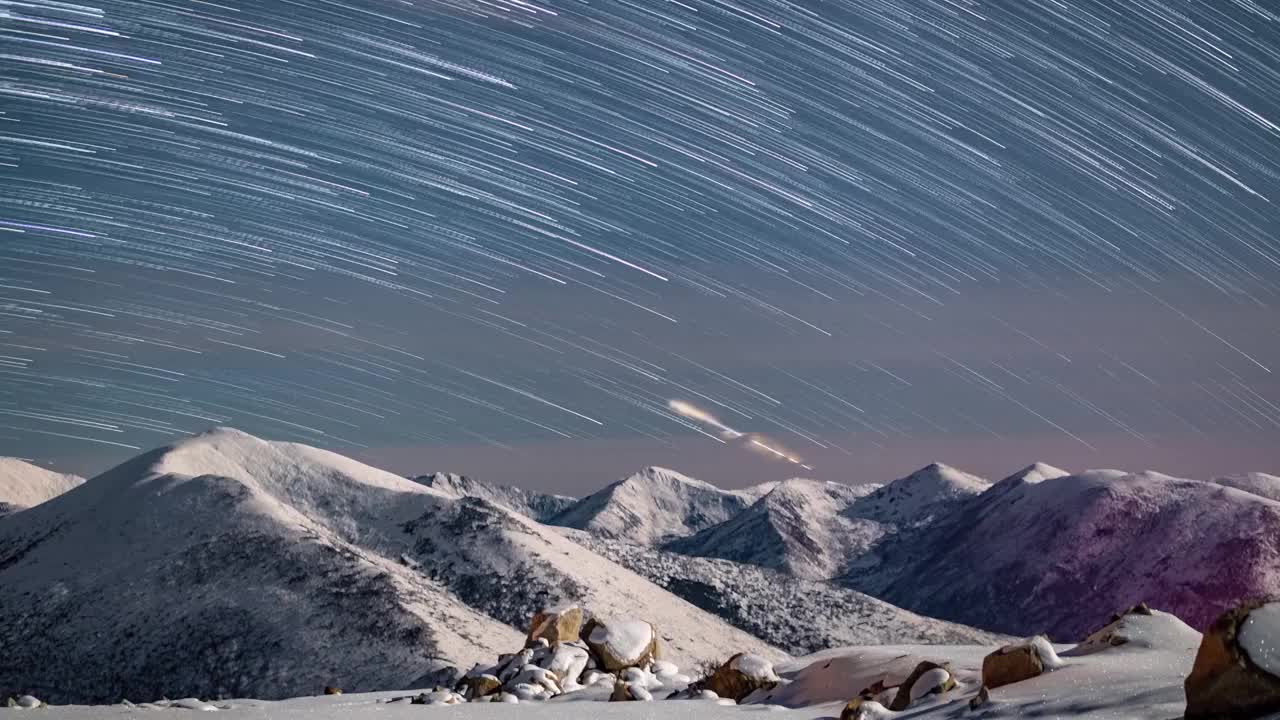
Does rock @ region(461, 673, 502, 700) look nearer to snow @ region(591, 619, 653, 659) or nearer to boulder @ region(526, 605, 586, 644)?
snow @ region(591, 619, 653, 659)

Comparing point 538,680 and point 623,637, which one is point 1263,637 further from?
point 623,637

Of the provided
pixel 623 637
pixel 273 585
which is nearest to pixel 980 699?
pixel 623 637

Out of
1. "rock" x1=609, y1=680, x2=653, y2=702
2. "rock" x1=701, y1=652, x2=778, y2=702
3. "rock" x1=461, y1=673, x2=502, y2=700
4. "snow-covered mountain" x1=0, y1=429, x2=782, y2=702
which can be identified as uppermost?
"rock" x1=701, y1=652, x2=778, y2=702

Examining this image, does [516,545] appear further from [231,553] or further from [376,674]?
[376,674]

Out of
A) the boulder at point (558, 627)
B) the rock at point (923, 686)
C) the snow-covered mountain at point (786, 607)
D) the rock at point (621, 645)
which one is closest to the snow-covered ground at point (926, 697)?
the rock at point (923, 686)

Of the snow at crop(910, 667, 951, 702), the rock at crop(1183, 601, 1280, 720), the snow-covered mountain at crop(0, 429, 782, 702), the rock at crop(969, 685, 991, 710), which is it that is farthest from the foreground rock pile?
the snow-covered mountain at crop(0, 429, 782, 702)

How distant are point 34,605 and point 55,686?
53.0ft

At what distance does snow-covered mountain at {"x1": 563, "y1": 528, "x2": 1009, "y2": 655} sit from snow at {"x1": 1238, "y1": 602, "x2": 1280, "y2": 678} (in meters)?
105

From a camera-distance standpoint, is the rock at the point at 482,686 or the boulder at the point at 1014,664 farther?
the rock at the point at 482,686

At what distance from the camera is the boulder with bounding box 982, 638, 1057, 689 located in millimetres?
17344

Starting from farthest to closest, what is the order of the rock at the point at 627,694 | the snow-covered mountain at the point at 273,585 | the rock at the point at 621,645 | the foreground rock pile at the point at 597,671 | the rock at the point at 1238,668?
the snow-covered mountain at the point at 273,585 → the rock at the point at 621,645 → the foreground rock pile at the point at 597,671 → the rock at the point at 627,694 → the rock at the point at 1238,668

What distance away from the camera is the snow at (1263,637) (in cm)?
1136

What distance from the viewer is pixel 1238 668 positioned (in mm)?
11477

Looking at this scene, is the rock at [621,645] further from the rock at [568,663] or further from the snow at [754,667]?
the snow at [754,667]
